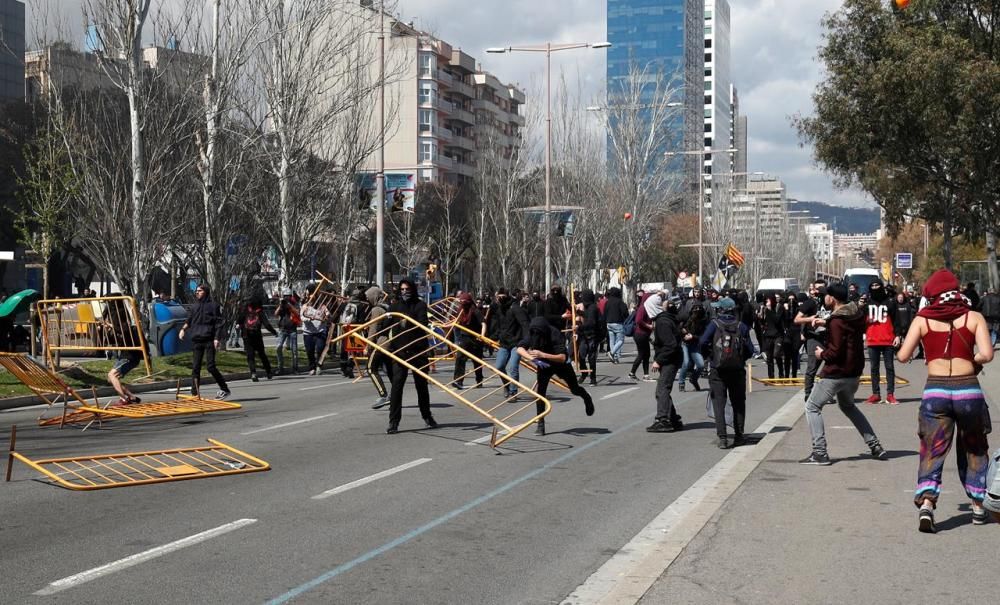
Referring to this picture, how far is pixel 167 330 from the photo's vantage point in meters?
26.7

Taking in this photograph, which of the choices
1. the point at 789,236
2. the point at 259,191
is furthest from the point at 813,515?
the point at 789,236

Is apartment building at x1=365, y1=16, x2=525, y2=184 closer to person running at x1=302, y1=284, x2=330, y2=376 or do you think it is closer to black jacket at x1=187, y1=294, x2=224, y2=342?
person running at x1=302, y1=284, x2=330, y2=376

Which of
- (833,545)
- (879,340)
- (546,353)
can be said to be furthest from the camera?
(879,340)

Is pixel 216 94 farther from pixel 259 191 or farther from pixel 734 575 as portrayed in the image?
pixel 734 575

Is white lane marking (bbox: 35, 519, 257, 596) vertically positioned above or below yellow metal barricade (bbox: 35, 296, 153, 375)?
below

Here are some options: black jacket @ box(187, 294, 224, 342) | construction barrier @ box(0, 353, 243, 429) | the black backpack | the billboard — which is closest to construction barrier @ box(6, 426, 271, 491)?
construction barrier @ box(0, 353, 243, 429)

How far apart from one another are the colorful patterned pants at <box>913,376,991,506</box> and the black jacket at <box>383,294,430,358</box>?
6644 millimetres

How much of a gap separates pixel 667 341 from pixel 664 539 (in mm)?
6350

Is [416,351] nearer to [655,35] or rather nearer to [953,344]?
[953,344]

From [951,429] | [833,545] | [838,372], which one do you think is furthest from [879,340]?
[833,545]

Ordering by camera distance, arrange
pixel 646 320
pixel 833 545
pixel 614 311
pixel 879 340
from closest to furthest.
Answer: pixel 833 545 < pixel 879 340 < pixel 646 320 < pixel 614 311

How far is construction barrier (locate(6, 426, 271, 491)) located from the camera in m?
9.91

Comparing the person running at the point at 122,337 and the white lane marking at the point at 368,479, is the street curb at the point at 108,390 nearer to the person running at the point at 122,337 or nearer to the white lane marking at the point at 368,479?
the person running at the point at 122,337

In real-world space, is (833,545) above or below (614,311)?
below
